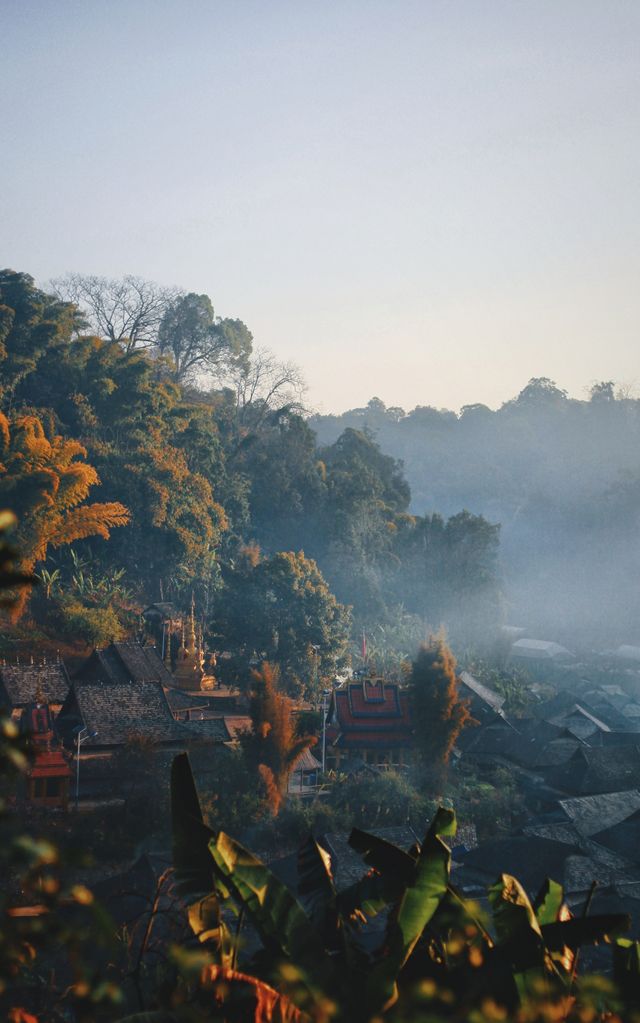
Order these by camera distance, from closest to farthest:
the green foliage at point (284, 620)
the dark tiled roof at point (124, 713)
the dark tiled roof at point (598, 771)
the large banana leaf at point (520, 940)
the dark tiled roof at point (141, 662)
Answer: the large banana leaf at point (520, 940) → the dark tiled roof at point (124, 713) → the dark tiled roof at point (598, 771) → the dark tiled roof at point (141, 662) → the green foliage at point (284, 620)

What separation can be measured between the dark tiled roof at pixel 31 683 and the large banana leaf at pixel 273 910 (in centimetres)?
2731

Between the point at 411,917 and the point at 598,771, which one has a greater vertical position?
the point at 411,917

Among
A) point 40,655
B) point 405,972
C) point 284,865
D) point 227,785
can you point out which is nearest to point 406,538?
point 40,655

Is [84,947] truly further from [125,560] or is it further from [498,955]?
[125,560]

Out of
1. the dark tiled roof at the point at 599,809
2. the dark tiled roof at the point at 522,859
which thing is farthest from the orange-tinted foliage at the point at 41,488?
the dark tiled roof at the point at 599,809

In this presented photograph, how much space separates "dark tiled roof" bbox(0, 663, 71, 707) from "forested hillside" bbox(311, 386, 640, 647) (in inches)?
1660

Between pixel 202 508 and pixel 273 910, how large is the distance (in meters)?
43.6

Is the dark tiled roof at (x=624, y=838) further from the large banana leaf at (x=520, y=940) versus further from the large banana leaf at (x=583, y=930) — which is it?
the large banana leaf at (x=520, y=940)

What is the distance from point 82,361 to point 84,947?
45966 mm

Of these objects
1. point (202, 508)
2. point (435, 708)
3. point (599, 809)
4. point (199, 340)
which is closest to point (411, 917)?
point (599, 809)

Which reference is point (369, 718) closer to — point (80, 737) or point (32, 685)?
point (80, 737)

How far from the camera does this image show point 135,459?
149 feet

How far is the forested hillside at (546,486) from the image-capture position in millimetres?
82000

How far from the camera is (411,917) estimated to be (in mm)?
4875
